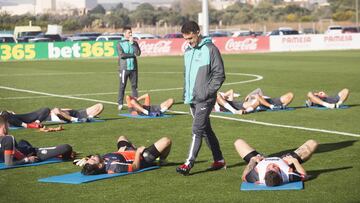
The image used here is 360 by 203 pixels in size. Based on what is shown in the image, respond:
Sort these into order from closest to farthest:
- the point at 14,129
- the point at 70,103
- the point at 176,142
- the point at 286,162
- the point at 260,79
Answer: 1. the point at 286,162
2. the point at 176,142
3. the point at 14,129
4. the point at 70,103
5. the point at 260,79

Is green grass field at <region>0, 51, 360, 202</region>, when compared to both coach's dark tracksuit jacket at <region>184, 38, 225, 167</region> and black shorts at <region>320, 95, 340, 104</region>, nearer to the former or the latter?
black shorts at <region>320, 95, 340, 104</region>

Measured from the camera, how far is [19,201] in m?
11.2

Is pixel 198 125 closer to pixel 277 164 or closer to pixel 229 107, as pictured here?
pixel 277 164

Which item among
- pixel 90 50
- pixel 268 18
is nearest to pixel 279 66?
pixel 90 50

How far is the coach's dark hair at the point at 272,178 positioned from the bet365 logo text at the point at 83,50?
153ft

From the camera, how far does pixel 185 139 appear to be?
16844 millimetres

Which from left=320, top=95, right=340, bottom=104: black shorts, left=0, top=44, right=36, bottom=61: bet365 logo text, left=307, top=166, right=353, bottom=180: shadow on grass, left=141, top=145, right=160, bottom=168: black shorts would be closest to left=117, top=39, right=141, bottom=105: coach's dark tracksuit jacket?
left=320, top=95, right=340, bottom=104: black shorts

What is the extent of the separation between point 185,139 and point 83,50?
42.1m

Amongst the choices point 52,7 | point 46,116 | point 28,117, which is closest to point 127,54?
point 46,116

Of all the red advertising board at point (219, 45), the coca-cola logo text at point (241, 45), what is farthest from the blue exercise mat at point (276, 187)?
the coca-cola logo text at point (241, 45)

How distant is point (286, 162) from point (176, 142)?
4.74 m

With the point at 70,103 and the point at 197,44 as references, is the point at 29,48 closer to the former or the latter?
the point at 70,103

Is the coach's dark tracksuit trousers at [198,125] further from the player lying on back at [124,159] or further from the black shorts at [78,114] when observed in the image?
the black shorts at [78,114]

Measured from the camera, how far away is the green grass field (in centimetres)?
1141
